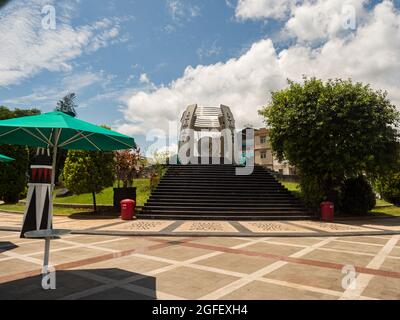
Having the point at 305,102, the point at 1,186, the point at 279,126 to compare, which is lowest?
the point at 1,186

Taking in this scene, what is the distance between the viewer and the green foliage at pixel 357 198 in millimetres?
17547

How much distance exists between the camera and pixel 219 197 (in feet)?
57.9

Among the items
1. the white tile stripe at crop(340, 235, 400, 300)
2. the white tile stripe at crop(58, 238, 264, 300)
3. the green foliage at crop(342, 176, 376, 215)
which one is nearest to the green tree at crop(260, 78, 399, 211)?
the green foliage at crop(342, 176, 376, 215)

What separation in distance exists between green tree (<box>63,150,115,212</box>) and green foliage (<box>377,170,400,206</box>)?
827 inches

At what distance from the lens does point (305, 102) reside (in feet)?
54.2

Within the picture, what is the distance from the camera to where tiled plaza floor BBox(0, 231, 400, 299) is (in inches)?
200

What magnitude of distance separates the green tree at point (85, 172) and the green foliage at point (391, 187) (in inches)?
827

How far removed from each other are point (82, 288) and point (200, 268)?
97.7 inches

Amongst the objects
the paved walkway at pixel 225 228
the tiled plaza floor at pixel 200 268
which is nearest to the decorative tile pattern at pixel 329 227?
the paved walkway at pixel 225 228

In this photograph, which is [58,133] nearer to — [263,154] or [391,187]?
[391,187]

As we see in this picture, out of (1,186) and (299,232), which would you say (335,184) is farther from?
(1,186)

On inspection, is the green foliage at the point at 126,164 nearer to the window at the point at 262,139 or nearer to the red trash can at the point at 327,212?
the red trash can at the point at 327,212
